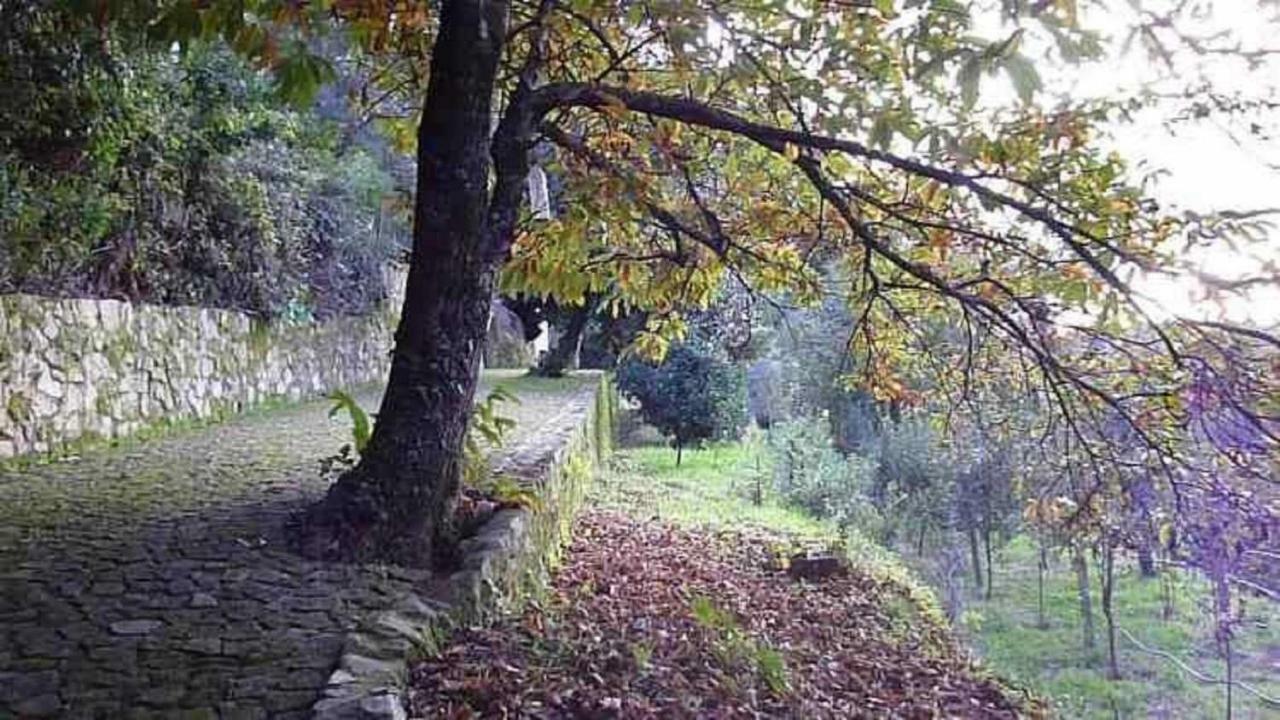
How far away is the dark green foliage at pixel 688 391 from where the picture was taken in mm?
16219

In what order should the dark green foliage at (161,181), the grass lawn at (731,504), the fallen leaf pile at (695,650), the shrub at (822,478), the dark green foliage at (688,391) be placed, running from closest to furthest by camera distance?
the fallen leaf pile at (695,650), the dark green foliage at (161,181), the grass lawn at (731,504), the shrub at (822,478), the dark green foliage at (688,391)

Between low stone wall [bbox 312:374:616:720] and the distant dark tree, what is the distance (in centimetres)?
814

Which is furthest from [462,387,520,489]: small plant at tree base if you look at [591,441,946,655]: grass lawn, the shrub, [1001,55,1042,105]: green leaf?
the shrub

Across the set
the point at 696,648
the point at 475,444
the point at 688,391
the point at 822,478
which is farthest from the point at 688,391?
the point at 696,648

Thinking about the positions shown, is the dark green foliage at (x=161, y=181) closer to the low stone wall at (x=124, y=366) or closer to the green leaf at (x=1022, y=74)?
the low stone wall at (x=124, y=366)

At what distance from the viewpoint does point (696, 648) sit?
4.49m

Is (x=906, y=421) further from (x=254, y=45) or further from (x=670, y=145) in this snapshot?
(x=254, y=45)

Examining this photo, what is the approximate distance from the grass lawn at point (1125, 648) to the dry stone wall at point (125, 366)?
6.69m

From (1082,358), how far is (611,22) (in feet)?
8.73

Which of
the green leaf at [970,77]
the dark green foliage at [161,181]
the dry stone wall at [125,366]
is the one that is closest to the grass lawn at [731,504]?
the dry stone wall at [125,366]

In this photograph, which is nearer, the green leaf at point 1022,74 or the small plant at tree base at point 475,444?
the green leaf at point 1022,74

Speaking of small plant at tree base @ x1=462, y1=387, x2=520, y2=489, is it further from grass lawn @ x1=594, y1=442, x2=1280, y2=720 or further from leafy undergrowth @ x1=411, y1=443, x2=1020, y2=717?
grass lawn @ x1=594, y1=442, x2=1280, y2=720

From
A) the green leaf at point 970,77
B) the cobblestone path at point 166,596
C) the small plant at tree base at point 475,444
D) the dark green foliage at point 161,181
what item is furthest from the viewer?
the dark green foliage at point 161,181

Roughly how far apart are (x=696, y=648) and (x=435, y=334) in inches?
68.2
